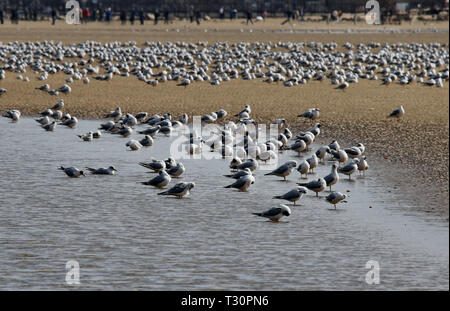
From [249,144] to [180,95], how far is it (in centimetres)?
1404

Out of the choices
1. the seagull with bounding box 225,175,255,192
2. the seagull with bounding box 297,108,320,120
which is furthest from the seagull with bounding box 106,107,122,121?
the seagull with bounding box 225,175,255,192

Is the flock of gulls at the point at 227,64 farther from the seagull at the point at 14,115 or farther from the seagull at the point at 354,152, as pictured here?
the seagull at the point at 354,152

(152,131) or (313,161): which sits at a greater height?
(313,161)

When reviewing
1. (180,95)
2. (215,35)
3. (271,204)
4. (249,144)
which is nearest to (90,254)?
(271,204)

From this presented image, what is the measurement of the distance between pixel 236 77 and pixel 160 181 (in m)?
26.2

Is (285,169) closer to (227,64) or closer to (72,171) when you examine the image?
(72,171)

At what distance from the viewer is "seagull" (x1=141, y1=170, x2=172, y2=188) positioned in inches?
699

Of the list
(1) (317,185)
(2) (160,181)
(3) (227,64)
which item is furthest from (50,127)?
(3) (227,64)

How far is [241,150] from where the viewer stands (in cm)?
2088

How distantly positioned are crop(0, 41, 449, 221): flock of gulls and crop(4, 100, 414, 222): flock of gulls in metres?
0.03

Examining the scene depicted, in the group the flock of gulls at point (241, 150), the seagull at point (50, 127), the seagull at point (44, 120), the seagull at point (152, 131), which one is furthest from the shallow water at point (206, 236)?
the seagull at point (44, 120)

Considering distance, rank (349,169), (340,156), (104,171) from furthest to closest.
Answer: (340,156) → (104,171) → (349,169)

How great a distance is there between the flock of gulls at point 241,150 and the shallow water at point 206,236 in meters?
0.24

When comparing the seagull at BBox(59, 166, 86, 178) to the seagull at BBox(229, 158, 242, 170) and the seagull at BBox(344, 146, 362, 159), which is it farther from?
the seagull at BBox(344, 146, 362, 159)
